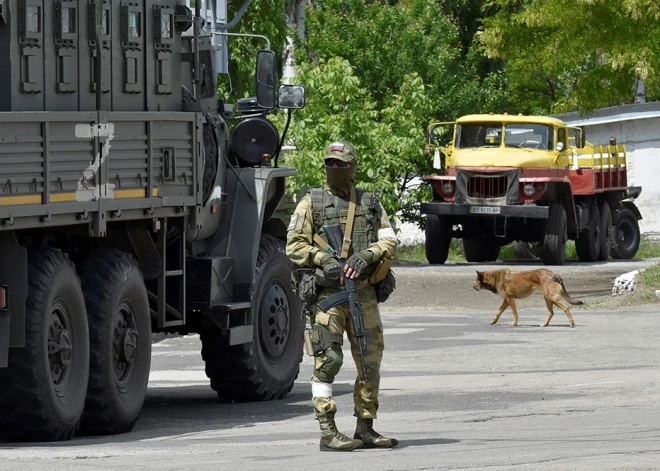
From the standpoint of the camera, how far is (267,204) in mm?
13609

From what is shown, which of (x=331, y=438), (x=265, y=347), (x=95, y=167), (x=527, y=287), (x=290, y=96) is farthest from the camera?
(x=527, y=287)

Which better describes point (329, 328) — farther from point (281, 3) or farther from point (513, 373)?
point (281, 3)

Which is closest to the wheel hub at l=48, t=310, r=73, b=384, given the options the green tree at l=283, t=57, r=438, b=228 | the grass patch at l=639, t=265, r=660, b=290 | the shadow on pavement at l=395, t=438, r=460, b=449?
the shadow on pavement at l=395, t=438, r=460, b=449

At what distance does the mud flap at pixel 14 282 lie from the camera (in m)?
9.90

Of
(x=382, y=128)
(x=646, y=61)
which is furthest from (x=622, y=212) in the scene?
(x=646, y=61)

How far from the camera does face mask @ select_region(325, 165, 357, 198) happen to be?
33.1 feet

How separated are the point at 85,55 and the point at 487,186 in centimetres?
2028

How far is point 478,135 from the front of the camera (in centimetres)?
3161

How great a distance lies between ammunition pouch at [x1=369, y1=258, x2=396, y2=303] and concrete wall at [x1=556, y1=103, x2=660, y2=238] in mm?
31117

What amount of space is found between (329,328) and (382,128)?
2220 cm

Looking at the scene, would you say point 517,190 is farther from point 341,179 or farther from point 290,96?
point 341,179

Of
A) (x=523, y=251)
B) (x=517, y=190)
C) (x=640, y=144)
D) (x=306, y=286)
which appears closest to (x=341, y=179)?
(x=306, y=286)

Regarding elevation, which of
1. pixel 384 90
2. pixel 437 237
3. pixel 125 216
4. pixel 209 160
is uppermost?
pixel 384 90

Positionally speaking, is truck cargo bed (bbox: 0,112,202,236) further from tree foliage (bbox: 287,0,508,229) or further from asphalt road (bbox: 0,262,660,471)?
tree foliage (bbox: 287,0,508,229)
